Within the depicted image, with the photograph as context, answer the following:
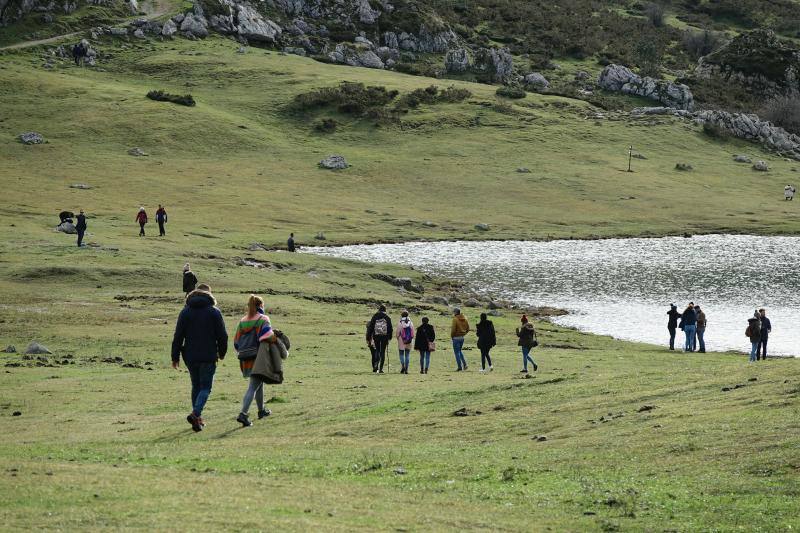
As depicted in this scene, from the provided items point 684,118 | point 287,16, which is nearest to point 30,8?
point 287,16

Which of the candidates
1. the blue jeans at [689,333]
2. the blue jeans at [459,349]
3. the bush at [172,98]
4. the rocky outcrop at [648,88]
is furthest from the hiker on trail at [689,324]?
the rocky outcrop at [648,88]

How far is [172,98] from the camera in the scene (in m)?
136

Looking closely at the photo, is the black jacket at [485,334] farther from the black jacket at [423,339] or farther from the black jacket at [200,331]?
the black jacket at [200,331]

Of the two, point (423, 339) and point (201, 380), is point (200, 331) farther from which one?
point (423, 339)

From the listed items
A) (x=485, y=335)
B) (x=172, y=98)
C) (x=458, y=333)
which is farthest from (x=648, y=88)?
(x=485, y=335)

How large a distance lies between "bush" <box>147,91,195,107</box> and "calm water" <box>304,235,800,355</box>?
58560mm

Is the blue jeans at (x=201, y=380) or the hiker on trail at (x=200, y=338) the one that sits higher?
the hiker on trail at (x=200, y=338)

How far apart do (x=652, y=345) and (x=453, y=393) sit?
27178 mm

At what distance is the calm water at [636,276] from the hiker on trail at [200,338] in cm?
3627

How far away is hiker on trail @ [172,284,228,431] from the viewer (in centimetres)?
2164

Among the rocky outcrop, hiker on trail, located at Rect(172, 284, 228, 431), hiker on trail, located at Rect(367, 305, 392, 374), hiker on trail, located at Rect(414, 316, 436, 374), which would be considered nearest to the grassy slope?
→ hiker on trail, located at Rect(367, 305, 392, 374)

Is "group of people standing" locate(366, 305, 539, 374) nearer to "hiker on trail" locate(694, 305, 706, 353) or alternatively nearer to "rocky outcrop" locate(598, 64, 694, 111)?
"hiker on trail" locate(694, 305, 706, 353)

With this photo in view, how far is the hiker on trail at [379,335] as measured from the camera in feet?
116

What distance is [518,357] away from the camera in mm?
42469
